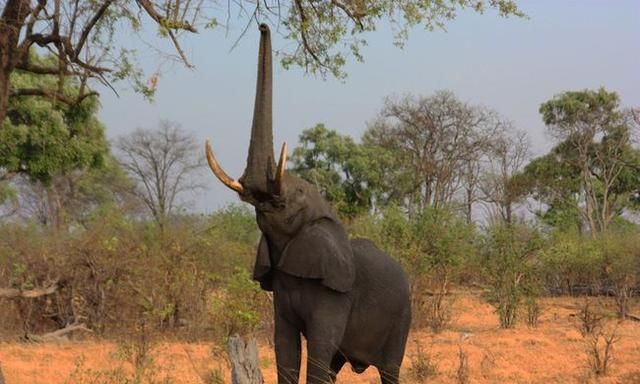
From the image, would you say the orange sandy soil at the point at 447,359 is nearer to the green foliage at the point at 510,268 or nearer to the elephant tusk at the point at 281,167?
the green foliage at the point at 510,268

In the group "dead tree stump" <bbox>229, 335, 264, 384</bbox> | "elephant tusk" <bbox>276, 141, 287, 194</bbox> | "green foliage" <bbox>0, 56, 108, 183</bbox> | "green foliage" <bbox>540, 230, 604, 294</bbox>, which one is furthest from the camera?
"green foliage" <bbox>540, 230, 604, 294</bbox>

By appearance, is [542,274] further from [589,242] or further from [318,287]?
[318,287]

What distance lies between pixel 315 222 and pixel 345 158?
2630 cm

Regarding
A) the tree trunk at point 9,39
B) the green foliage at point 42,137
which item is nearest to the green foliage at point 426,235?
the green foliage at point 42,137

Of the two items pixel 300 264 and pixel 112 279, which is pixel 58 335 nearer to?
pixel 112 279

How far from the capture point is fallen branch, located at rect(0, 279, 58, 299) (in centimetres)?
1113

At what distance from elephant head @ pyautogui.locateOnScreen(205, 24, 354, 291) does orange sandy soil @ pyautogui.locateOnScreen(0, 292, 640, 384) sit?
11.3 feet

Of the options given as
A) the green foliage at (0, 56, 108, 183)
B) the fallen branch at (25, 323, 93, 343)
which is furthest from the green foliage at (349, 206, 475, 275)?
the green foliage at (0, 56, 108, 183)

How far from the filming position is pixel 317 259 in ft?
14.4

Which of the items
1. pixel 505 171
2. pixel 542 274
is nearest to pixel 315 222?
pixel 542 274

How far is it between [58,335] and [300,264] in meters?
8.28

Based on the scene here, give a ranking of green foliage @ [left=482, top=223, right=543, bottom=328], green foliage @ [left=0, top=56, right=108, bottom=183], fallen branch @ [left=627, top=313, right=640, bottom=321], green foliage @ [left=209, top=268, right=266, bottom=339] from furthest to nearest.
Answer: green foliage @ [left=0, top=56, right=108, bottom=183]
fallen branch @ [left=627, top=313, right=640, bottom=321]
green foliage @ [left=482, top=223, right=543, bottom=328]
green foliage @ [left=209, top=268, right=266, bottom=339]

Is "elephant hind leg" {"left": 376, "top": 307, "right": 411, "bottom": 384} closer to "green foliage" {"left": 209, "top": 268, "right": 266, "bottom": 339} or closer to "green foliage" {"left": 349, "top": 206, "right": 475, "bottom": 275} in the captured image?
"green foliage" {"left": 209, "top": 268, "right": 266, "bottom": 339}

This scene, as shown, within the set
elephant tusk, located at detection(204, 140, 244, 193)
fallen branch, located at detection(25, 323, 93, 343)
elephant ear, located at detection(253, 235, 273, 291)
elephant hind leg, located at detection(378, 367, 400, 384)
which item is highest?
elephant tusk, located at detection(204, 140, 244, 193)
